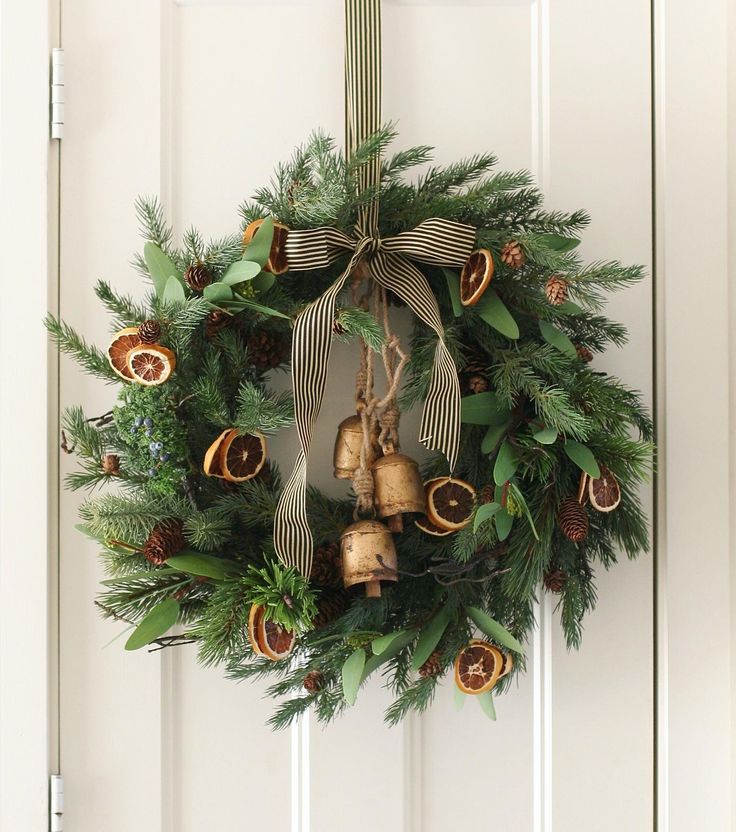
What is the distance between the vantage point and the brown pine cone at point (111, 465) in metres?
0.75

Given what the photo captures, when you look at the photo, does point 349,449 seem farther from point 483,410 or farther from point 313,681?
point 313,681

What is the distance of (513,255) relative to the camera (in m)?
0.76

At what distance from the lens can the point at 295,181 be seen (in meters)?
0.79

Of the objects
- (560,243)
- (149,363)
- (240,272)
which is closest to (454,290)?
(560,243)

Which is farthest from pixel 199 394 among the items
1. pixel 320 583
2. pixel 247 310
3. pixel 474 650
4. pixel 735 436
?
pixel 735 436

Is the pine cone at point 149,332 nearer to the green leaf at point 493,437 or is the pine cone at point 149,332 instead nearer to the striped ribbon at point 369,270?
the striped ribbon at point 369,270

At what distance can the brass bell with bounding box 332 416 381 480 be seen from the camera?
31.0 inches

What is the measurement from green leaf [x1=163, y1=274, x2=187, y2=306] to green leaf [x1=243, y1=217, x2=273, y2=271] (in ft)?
0.25

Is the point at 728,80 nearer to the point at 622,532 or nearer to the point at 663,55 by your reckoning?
the point at 663,55

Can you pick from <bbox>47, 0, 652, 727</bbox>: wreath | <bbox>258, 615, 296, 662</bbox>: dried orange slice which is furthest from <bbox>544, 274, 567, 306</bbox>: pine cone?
<bbox>258, 615, 296, 662</bbox>: dried orange slice

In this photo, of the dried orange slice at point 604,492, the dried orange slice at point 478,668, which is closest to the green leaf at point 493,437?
the dried orange slice at point 604,492

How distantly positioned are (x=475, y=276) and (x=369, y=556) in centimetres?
32
